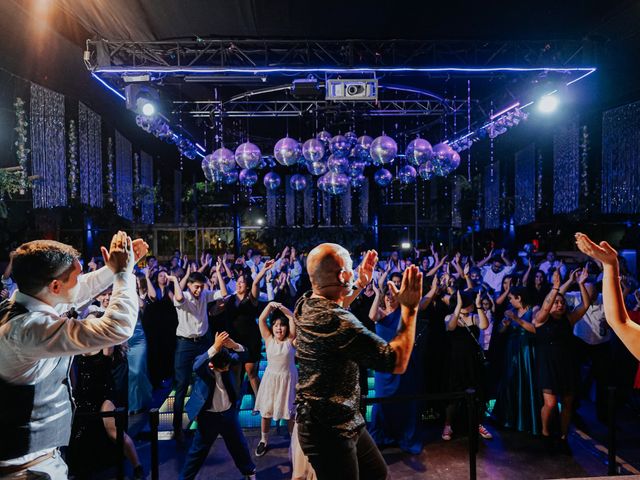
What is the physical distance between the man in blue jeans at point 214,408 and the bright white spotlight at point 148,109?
16.4ft

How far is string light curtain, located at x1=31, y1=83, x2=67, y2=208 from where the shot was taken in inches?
269

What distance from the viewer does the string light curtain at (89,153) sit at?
25.4ft

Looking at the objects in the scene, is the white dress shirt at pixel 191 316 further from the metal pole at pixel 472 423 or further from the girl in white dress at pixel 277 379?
the metal pole at pixel 472 423

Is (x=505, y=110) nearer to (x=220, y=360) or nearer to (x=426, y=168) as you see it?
(x=426, y=168)

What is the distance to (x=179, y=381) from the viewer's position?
4820mm

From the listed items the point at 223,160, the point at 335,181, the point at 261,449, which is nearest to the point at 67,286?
the point at 261,449

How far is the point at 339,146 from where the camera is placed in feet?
23.2

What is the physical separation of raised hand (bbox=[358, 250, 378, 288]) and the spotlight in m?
5.80

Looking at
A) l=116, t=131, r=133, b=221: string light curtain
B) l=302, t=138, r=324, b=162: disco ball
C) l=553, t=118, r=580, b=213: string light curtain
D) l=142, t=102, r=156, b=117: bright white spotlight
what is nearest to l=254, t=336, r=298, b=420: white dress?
l=302, t=138, r=324, b=162: disco ball

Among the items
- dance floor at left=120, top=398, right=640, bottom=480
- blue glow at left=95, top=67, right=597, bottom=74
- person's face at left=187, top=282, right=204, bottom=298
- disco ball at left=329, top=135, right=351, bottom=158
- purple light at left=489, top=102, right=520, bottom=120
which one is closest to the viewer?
dance floor at left=120, top=398, right=640, bottom=480

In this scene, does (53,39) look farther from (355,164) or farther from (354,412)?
(354,412)

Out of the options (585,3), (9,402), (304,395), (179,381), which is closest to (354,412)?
(304,395)

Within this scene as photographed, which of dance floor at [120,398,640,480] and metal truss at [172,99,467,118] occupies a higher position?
metal truss at [172,99,467,118]

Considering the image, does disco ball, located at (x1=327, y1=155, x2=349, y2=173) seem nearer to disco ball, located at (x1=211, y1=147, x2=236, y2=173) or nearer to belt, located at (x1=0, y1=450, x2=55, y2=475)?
disco ball, located at (x1=211, y1=147, x2=236, y2=173)
